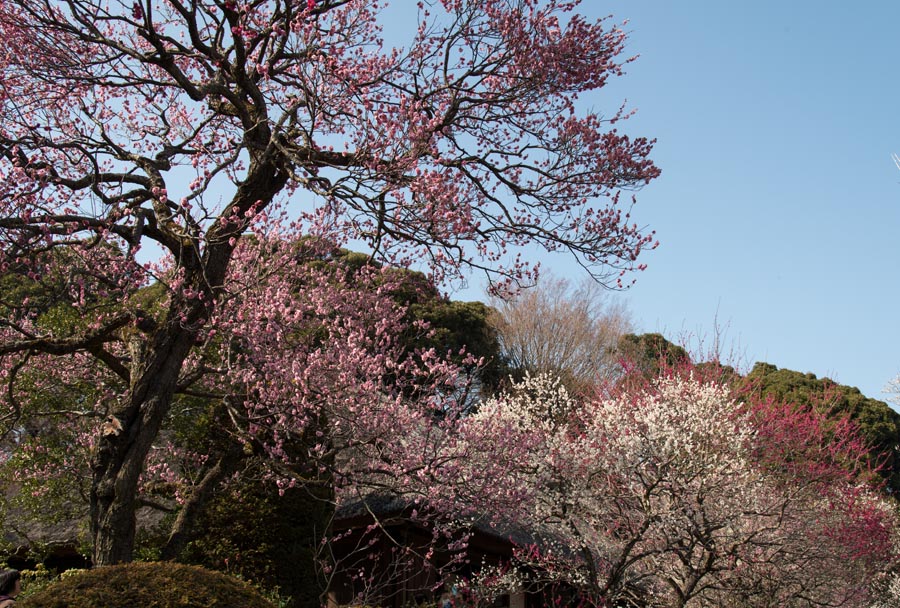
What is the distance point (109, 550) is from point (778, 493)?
11.3 m

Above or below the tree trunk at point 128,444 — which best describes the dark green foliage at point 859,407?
above

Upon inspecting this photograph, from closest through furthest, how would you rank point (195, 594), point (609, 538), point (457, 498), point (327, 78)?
1. point (195, 594)
2. point (327, 78)
3. point (457, 498)
4. point (609, 538)

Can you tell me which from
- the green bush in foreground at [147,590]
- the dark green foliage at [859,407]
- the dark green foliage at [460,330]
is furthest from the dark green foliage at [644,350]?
the green bush in foreground at [147,590]

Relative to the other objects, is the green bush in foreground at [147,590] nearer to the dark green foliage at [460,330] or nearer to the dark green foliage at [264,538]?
the dark green foliage at [264,538]

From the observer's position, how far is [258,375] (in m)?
9.04

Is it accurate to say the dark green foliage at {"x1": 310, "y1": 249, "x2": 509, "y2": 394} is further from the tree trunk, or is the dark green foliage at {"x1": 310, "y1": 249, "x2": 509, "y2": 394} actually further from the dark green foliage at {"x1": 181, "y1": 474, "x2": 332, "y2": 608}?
the tree trunk

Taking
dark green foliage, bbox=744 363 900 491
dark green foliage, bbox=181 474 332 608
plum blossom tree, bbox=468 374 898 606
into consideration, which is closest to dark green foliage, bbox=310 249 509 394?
dark green foliage, bbox=744 363 900 491

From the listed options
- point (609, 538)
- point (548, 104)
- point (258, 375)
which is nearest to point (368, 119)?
point (548, 104)

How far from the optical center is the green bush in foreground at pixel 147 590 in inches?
193

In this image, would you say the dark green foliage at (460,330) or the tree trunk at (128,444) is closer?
the tree trunk at (128,444)

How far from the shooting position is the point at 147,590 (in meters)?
5.07

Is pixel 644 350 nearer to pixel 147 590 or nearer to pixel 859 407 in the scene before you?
pixel 859 407

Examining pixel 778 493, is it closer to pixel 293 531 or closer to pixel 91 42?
pixel 293 531

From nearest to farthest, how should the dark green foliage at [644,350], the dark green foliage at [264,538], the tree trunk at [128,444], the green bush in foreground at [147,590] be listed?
the green bush in foreground at [147,590], the tree trunk at [128,444], the dark green foliage at [264,538], the dark green foliage at [644,350]
